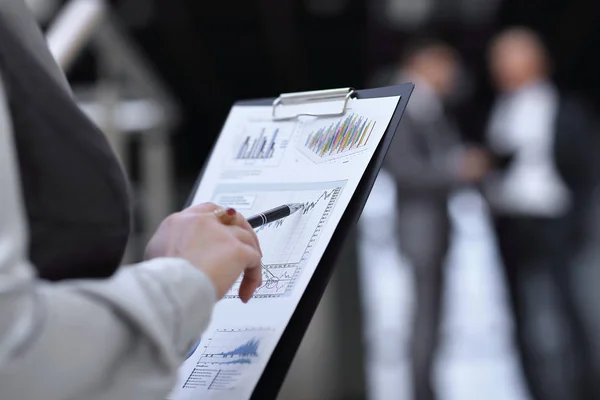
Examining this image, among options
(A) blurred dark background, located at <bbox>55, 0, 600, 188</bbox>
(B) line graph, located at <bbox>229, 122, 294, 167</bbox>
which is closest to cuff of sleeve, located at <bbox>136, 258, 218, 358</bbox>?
(B) line graph, located at <bbox>229, 122, 294, 167</bbox>

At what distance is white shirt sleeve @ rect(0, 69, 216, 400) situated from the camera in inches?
21.0

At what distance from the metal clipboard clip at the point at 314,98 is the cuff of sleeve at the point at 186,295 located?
0.88ft

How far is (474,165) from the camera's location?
124 inches

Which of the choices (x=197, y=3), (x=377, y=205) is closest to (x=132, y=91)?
(x=377, y=205)

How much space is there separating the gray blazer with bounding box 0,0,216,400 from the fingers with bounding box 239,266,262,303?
0.27ft

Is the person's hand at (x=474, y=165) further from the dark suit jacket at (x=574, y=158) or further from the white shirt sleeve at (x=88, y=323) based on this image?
the white shirt sleeve at (x=88, y=323)

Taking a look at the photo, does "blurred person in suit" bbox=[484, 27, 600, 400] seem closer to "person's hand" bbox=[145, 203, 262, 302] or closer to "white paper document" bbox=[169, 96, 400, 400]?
"white paper document" bbox=[169, 96, 400, 400]

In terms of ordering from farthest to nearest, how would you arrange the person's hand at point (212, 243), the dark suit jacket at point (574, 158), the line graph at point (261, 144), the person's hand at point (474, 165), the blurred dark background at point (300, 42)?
the blurred dark background at point (300, 42)
the person's hand at point (474, 165)
the dark suit jacket at point (574, 158)
the line graph at point (261, 144)
the person's hand at point (212, 243)

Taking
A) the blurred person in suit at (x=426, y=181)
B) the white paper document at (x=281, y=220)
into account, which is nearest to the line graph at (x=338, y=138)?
the white paper document at (x=281, y=220)

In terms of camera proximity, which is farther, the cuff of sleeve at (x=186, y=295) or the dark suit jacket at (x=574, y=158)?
the dark suit jacket at (x=574, y=158)

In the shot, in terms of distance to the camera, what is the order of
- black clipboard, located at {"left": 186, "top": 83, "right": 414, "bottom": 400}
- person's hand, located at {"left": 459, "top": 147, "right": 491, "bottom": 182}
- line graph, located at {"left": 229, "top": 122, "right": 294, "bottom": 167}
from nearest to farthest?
black clipboard, located at {"left": 186, "top": 83, "right": 414, "bottom": 400}, line graph, located at {"left": 229, "top": 122, "right": 294, "bottom": 167}, person's hand, located at {"left": 459, "top": 147, "right": 491, "bottom": 182}

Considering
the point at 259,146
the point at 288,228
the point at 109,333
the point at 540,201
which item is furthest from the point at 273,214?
the point at 540,201

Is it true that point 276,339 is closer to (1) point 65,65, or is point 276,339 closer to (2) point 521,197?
(1) point 65,65

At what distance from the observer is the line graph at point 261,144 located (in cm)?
88
